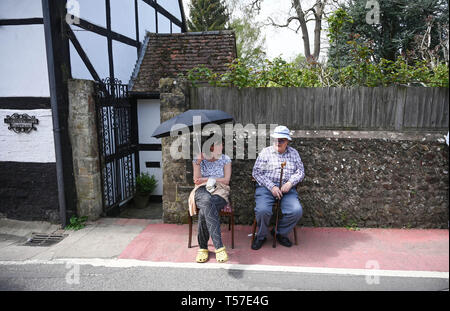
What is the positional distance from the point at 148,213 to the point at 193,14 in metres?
18.6

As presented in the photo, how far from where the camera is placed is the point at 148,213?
22.5 ft

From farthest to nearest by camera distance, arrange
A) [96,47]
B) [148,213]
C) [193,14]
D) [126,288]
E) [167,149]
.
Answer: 1. [193,14]
2. [148,213]
3. [96,47]
4. [167,149]
5. [126,288]

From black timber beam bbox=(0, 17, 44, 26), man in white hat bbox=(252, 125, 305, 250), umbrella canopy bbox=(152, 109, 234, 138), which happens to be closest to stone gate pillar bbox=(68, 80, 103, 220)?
black timber beam bbox=(0, 17, 44, 26)

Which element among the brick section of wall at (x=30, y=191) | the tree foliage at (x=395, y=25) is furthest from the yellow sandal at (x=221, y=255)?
the tree foliage at (x=395, y=25)

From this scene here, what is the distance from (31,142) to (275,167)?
3967 mm

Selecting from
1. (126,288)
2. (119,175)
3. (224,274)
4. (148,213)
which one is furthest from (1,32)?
(224,274)

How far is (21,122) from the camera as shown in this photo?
5250 millimetres

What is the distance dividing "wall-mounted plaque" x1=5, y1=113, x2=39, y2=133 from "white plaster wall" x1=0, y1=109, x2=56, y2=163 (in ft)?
0.18

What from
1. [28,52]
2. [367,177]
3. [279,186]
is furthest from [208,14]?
[279,186]

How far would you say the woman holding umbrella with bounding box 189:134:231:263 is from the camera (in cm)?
402

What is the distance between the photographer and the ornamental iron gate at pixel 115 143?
580cm

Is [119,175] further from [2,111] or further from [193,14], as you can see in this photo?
[193,14]

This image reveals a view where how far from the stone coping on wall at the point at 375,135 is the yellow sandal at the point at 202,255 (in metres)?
2.15

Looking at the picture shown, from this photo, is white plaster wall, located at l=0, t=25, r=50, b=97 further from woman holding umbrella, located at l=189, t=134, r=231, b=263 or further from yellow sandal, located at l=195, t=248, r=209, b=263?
yellow sandal, located at l=195, t=248, r=209, b=263
